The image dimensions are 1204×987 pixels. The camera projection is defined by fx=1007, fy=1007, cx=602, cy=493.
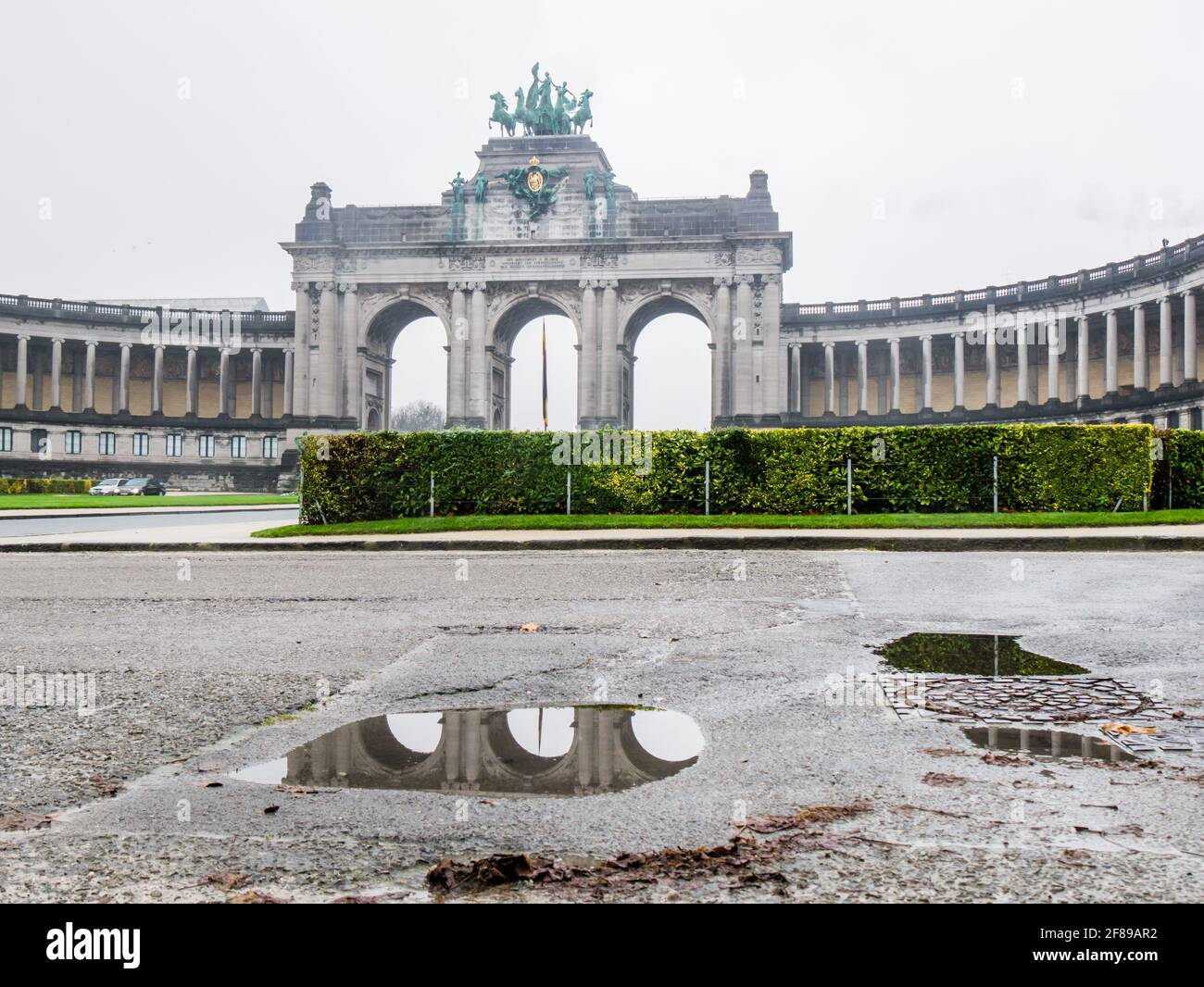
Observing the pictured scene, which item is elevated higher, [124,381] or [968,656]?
[124,381]

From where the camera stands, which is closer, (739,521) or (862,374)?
(739,521)

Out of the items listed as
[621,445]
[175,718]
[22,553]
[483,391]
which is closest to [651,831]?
[175,718]

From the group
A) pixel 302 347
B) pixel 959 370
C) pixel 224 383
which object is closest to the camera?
pixel 959 370

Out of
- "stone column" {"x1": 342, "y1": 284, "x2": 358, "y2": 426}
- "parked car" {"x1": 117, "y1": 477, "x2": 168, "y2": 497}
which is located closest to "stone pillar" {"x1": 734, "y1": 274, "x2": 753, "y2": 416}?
"stone column" {"x1": 342, "y1": 284, "x2": 358, "y2": 426}

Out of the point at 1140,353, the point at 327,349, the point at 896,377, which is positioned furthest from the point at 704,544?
the point at 896,377

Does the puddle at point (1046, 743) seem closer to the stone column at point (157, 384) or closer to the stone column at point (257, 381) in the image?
the stone column at point (257, 381)

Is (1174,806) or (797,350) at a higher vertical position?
(797,350)

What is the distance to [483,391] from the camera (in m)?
63.6

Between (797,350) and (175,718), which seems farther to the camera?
(797,350)

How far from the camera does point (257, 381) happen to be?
73.6 meters

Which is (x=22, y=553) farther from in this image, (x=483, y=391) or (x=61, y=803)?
(x=483, y=391)

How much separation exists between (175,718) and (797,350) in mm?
67819

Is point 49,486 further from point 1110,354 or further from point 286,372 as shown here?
point 1110,354

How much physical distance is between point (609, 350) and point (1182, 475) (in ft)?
142
